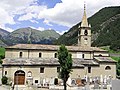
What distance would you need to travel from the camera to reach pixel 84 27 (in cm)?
5947

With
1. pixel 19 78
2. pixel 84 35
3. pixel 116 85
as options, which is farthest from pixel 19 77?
pixel 116 85

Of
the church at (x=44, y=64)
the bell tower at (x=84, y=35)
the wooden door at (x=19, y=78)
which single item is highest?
→ the bell tower at (x=84, y=35)

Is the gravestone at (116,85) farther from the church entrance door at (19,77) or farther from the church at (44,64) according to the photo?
the church entrance door at (19,77)

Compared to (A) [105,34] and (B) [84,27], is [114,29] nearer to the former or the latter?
(A) [105,34]

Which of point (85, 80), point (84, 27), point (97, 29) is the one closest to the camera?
point (85, 80)

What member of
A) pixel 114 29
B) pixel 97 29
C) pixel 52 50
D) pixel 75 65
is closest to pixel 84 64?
pixel 75 65

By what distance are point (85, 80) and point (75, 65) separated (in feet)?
12.3

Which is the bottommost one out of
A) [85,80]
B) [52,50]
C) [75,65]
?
[85,80]

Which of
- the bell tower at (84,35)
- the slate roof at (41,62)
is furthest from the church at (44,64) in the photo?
the bell tower at (84,35)

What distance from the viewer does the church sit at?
146 feet

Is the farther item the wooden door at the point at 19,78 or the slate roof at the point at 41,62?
the slate roof at the point at 41,62

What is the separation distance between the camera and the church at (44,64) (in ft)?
146

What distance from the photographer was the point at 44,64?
1820 inches

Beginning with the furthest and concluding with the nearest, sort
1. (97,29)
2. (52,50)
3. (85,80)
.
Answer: (97,29)
(52,50)
(85,80)
